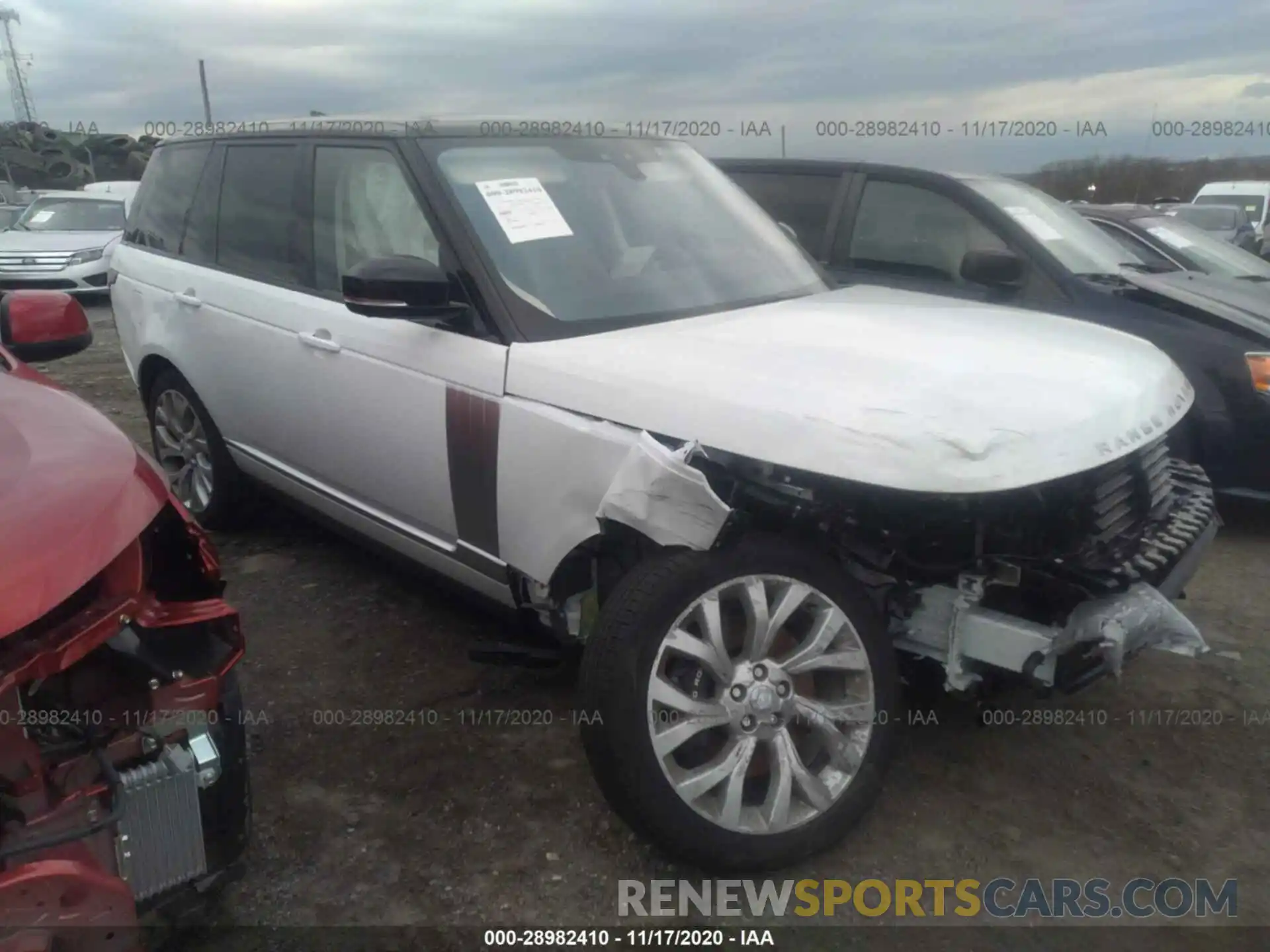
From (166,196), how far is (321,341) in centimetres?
189

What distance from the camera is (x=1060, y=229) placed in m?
5.50

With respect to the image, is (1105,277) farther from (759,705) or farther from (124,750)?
(124,750)

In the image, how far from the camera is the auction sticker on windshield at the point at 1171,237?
661cm

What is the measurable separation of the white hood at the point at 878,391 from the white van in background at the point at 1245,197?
16419mm

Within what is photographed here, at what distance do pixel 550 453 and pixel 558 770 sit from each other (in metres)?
0.94

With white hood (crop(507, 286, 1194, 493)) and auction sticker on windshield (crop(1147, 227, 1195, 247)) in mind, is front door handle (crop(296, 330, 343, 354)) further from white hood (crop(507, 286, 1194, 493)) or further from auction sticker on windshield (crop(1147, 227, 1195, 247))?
auction sticker on windshield (crop(1147, 227, 1195, 247))

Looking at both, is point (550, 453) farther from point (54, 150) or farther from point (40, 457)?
point (54, 150)

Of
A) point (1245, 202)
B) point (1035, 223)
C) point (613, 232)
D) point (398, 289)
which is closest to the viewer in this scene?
point (398, 289)

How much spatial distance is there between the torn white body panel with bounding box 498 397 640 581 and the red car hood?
3.07 feet

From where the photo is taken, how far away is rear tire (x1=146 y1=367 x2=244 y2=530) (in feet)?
14.7

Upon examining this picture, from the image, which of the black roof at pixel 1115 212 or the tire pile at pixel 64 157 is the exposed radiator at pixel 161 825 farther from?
the tire pile at pixel 64 157

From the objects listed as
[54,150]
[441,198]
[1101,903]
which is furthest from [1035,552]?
[54,150]

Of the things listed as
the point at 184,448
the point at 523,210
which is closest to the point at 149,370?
the point at 184,448

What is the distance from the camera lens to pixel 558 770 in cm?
299
